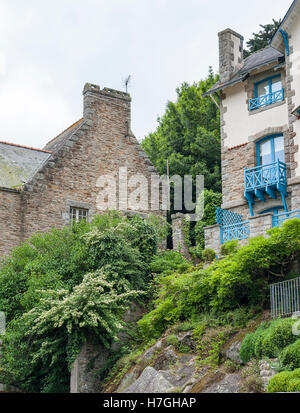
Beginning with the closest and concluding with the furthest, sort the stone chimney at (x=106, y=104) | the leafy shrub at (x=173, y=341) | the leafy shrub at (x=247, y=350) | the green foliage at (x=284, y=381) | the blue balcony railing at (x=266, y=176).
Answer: the green foliage at (x=284, y=381)
the leafy shrub at (x=247, y=350)
the leafy shrub at (x=173, y=341)
the blue balcony railing at (x=266, y=176)
the stone chimney at (x=106, y=104)

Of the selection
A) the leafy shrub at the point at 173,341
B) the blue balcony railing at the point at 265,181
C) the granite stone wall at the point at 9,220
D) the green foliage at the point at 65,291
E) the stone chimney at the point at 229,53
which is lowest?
the leafy shrub at the point at 173,341

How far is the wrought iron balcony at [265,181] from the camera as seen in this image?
23.0 m

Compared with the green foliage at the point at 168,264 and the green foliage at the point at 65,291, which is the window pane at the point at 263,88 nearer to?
the green foliage at the point at 65,291

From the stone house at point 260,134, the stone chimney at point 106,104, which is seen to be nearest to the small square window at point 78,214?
the stone chimney at point 106,104

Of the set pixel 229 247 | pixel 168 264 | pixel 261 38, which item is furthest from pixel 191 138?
pixel 229 247

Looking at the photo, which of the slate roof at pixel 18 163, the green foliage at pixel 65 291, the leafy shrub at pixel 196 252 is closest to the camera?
the green foliage at pixel 65 291

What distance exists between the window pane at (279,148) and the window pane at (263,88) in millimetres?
1967

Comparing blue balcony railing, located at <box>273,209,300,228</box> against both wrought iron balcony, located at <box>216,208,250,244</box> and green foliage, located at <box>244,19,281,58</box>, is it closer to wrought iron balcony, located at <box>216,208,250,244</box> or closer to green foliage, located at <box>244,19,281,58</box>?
wrought iron balcony, located at <box>216,208,250,244</box>

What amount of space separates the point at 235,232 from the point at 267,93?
236 inches

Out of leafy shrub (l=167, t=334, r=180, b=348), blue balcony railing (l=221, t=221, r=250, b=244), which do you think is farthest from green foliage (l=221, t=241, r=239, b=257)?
leafy shrub (l=167, t=334, r=180, b=348)

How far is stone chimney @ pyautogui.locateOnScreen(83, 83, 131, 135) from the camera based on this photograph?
92.9ft

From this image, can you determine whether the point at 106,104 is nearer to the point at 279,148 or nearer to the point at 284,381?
the point at 279,148

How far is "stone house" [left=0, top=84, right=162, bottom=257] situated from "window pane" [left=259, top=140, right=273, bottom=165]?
5994 mm
